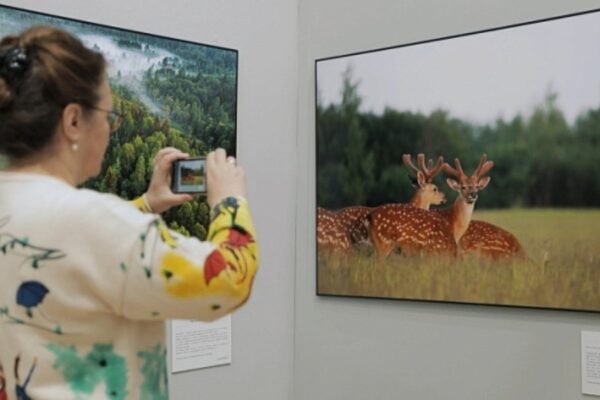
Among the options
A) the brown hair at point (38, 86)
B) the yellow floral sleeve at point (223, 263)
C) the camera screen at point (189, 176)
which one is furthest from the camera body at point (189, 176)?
the brown hair at point (38, 86)

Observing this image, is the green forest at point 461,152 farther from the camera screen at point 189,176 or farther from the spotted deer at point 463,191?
the camera screen at point 189,176

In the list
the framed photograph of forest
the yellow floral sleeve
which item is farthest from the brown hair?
the framed photograph of forest

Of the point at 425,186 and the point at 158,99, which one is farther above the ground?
the point at 158,99

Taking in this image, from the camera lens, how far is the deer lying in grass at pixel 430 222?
181cm

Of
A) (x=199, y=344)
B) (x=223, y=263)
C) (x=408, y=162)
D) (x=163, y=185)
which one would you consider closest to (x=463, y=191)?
(x=408, y=162)

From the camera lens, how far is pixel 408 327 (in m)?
1.93

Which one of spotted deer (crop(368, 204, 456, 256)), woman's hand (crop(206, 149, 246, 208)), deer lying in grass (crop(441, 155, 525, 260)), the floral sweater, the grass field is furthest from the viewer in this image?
spotted deer (crop(368, 204, 456, 256))

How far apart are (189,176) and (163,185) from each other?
64mm

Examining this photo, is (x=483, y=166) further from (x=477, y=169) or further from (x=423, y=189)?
(x=423, y=189)

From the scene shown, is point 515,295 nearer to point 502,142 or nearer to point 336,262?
point 502,142

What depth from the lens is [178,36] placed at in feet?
6.26

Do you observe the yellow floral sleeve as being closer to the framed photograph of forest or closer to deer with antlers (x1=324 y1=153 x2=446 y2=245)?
the framed photograph of forest

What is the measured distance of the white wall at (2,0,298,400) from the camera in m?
1.99

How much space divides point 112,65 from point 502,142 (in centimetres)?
92
